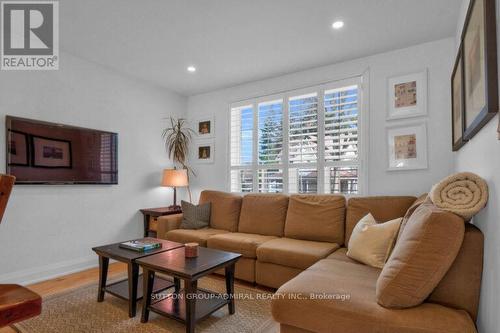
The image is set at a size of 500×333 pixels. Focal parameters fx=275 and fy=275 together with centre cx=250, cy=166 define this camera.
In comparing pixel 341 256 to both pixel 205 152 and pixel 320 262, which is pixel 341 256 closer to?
pixel 320 262

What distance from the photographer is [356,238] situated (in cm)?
223

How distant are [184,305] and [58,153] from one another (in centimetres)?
224

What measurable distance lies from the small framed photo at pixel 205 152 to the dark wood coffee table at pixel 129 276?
6.54 feet

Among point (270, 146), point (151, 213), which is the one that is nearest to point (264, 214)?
point (270, 146)

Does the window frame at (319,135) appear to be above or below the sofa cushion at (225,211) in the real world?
above

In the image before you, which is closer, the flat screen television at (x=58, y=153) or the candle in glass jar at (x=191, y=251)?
the candle in glass jar at (x=191, y=251)

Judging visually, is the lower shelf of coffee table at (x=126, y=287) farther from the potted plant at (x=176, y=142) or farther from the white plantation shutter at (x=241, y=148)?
Result: the potted plant at (x=176, y=142)

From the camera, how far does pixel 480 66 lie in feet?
4.50

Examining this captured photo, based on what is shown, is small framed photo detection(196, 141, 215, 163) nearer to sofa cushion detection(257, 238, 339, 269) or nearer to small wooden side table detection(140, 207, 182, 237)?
small wooden side table detection(140, 207, 182, 237)

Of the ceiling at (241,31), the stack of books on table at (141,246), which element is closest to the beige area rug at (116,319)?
the stack of books on table at (141,246)

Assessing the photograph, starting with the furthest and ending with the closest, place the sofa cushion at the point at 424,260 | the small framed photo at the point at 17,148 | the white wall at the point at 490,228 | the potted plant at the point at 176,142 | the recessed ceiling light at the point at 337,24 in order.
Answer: the potted plant at the point at 176,142 < the small framed photo at the point at 17,148 < the recessed ceiling light at the point at 337,24 < the sofa cushion at the point at 424,260 < the white wall at the point at 490,228

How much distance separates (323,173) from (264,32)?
1768mm

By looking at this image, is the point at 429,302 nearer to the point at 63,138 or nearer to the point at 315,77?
the point at 315,77

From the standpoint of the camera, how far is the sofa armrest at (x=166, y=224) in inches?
135
